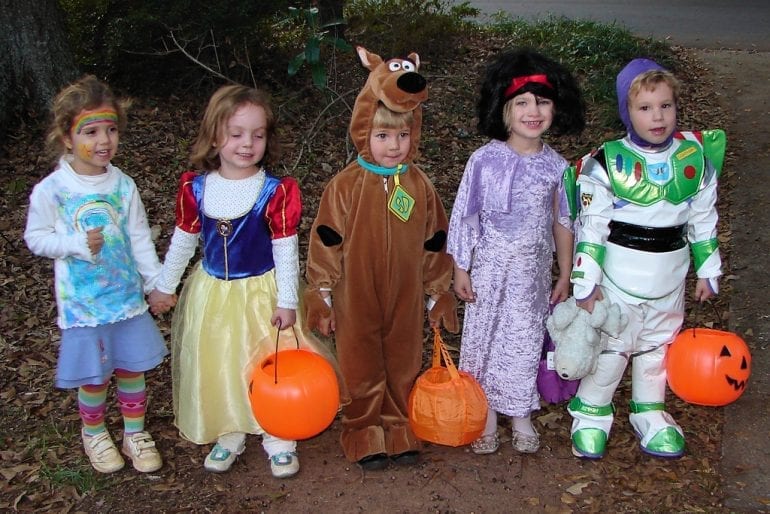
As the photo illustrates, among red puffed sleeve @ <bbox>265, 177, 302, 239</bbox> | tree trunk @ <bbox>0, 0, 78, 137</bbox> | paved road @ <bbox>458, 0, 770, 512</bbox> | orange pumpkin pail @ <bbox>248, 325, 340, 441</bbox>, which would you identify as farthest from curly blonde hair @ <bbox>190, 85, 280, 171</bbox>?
tree trunk @ <bbox>0, 0, 78, 137</bbox>

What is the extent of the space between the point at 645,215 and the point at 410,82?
44.4 inches

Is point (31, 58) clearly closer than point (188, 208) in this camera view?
No

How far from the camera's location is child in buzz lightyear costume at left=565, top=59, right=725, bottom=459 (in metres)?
3.50

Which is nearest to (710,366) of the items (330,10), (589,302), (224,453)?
(589,302)

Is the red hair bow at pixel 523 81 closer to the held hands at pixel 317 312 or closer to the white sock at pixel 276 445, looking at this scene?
the held hands at pixel 317 312

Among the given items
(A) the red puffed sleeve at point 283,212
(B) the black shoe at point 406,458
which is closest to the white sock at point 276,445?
(B) the black shoe at point 406,458

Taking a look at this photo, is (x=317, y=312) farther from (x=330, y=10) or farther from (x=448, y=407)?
(x=330, y=10)

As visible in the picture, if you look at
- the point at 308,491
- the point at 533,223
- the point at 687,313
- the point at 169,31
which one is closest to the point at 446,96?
the point at 169,31

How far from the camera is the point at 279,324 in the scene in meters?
3.53

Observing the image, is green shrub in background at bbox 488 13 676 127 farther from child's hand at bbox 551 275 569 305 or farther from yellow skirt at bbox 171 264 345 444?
yellow skirt at bbox 171 264 345 444

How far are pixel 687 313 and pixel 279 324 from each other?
288 centimetres

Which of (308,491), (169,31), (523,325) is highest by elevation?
(169,31)

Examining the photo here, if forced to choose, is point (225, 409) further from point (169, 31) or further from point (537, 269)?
point (169, 31)

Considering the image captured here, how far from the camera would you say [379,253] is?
3576 mm
